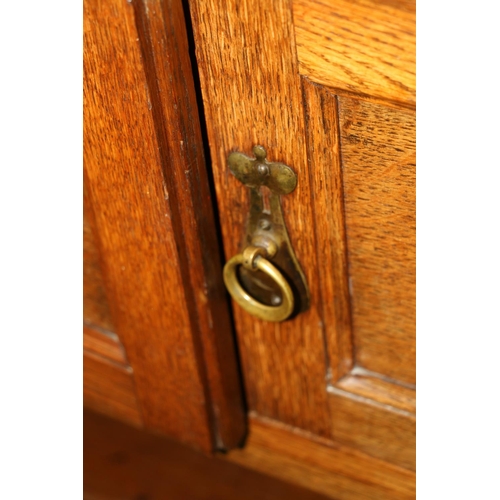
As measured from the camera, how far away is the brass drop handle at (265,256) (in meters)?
0.66

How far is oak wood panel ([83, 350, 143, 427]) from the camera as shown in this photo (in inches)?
36.2

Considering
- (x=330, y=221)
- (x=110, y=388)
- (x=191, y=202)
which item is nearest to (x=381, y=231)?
(x=330, y=221)

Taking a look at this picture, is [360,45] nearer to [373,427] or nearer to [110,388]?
[373,427]

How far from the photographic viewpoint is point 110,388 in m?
0.95

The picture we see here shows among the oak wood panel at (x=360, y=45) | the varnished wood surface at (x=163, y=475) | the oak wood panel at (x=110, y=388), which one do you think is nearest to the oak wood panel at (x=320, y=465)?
the varnished wood surface at (x=163, y=475)

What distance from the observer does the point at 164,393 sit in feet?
2.83

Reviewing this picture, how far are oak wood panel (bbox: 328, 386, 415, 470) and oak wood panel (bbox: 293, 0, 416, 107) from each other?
1.00 ft

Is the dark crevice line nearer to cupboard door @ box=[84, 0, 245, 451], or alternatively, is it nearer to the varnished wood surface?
cupboard door @ box=[84, 0, 245, 451]

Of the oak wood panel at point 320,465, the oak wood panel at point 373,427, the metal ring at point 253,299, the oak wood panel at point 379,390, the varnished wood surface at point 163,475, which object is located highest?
the metal ring at point 253,299

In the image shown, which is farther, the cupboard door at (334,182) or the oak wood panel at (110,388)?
the oak wood panel at (110,388)

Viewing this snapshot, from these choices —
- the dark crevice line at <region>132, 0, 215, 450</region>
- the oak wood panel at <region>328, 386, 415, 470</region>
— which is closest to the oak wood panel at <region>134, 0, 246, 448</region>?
the dark crevice line at <region>132, 0, 215, 450</region>

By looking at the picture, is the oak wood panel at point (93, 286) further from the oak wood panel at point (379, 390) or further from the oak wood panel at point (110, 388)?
the oak wood panel at point (379, 390)
